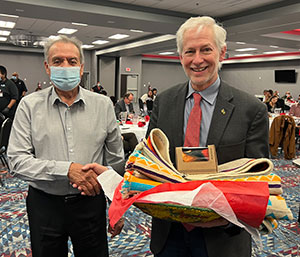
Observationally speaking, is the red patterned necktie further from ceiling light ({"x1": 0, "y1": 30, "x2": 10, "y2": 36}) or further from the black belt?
ceiling light ({"x1": 0, "y1": 30, "x2": 10, "y2": 36})

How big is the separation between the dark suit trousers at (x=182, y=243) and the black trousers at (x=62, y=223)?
20.6 inches

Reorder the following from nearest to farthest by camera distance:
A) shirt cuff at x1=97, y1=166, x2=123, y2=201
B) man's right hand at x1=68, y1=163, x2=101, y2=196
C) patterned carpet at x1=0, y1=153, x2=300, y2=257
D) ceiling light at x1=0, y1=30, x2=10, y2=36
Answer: shirt cuff at x1=97, y1=166, x2=123, y2=201, man's right hand at x1=68, y1=163, x2=101, y2=196, patterned carpet at x1=0, y1=153, x2=300, y2=257, ceiling light at x1=0, y1=30, x2=10, y2=36

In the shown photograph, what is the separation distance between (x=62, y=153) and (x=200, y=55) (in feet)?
2.84

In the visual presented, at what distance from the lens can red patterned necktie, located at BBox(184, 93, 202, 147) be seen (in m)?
1.26

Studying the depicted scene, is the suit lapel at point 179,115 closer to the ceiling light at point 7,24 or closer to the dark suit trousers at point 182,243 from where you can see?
the dark suit trousers at point 182,243

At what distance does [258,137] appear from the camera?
124 centimetres

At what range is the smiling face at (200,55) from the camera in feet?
3.85

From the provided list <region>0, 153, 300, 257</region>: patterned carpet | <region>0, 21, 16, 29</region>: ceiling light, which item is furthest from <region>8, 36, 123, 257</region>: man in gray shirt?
<region>0, 21, 16, 29</region>: ceiling light

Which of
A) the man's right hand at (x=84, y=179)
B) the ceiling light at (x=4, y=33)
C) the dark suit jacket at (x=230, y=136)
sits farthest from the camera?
the ceiling light at (x=4, y=33)

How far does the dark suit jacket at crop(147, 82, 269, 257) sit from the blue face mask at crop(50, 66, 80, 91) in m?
0.63

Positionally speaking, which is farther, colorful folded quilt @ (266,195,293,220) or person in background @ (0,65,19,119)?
person in background @ (0,65,19,119)

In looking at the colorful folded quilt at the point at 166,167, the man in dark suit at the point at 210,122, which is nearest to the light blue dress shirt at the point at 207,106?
the man in dark suit at the point at 210,122

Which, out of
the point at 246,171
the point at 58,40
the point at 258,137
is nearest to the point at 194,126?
the point at 258,137

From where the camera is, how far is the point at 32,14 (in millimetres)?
8305
